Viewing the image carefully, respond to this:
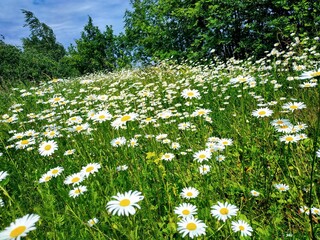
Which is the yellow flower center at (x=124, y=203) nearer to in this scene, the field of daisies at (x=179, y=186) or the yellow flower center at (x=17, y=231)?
the field of daisies at (x=179, y=186)

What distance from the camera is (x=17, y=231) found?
0.98 metres

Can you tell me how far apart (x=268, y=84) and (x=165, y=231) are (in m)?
3.71

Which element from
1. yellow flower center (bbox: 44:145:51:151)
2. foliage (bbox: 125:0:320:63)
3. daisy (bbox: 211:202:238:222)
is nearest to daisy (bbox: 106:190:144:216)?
daisy (bbox: 211:202:238:222)

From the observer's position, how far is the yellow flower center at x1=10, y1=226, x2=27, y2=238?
942 mm

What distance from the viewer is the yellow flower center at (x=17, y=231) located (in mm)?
942

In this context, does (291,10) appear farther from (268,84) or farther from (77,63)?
(77,63)

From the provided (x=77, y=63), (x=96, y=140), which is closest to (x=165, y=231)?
(x=96, y=140)

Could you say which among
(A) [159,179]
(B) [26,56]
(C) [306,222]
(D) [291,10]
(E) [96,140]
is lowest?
(C) [306,222]

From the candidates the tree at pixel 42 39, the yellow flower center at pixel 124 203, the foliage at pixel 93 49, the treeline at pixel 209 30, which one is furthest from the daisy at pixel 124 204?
the tree at pixel 42 39

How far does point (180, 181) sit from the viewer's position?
210 centimetres

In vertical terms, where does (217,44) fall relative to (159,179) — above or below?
above

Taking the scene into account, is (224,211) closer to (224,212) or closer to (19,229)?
(224,212)

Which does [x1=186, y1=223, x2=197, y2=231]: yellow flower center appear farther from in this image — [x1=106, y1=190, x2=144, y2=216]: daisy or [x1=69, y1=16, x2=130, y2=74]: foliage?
[x1=69, y1=16, x2=130, y2=74]: foliage

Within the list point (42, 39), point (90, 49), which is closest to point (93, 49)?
point (90, 49)
